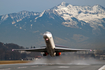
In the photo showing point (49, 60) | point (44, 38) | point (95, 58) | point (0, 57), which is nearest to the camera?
point (44, 38)

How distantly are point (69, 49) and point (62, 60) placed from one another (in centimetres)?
1723

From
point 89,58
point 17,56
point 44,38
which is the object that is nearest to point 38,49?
point 44,38

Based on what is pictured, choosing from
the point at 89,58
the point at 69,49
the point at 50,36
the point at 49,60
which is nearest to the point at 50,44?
the point at 50,36

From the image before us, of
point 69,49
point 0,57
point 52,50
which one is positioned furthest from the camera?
point 0,57

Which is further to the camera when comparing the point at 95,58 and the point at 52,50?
the point at 95,58

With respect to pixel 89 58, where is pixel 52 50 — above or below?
above

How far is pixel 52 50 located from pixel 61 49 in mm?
4010

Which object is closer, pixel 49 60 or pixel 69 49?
pixel 69 49

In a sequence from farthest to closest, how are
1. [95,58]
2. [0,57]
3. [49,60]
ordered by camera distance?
[0,57]
[95,58]
[49,60]

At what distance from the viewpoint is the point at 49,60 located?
234 ft

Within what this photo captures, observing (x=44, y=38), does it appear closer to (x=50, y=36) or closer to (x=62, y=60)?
(x=50, y=36)

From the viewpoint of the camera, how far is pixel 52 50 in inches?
1996

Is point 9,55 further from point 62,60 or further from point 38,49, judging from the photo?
point 38,49

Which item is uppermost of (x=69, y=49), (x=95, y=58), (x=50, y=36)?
(x=50, y=36)
